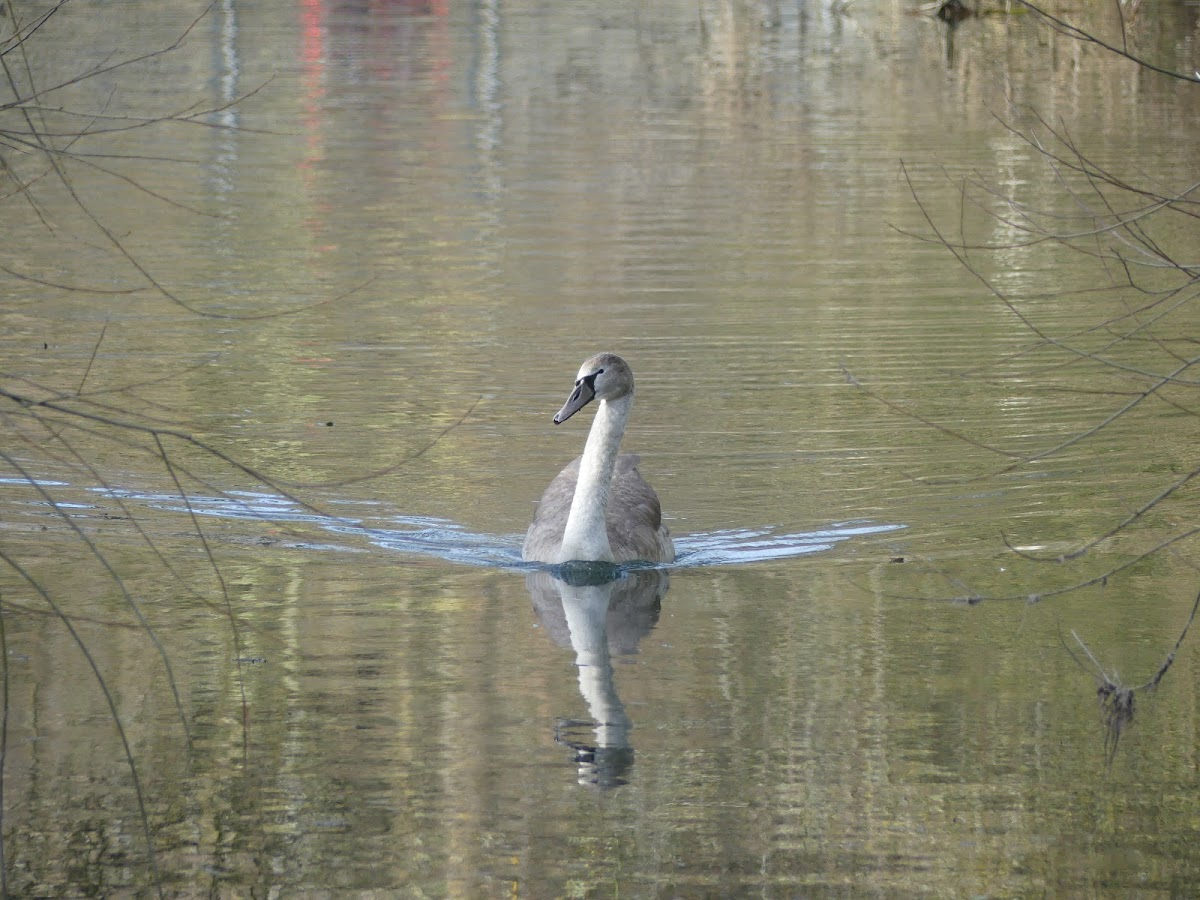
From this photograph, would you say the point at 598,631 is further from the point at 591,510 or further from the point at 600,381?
the point at 600,381

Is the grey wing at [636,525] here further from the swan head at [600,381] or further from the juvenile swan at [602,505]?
the swan head at [600,381]

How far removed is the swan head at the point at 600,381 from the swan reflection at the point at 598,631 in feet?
3.12

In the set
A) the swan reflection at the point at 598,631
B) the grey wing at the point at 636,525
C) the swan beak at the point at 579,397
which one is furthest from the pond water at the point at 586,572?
the swan beak at the point at 579,397

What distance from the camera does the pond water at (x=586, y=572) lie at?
23.1 ft

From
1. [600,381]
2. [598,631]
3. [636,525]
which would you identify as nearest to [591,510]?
[636,525]

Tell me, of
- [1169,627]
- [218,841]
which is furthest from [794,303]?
[218,841]

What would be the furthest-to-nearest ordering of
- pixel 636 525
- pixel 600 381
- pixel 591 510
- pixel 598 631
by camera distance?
pixel 600 381, pixel 636 525, pixel 591 510, pixel 598 631

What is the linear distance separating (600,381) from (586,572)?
3.80ft

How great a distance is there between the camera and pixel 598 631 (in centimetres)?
1011

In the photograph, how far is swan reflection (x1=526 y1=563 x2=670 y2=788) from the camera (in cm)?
800

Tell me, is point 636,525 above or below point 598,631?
above

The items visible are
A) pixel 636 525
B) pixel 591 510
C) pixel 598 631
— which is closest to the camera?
pixel 598 631

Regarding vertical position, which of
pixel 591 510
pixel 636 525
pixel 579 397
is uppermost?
pixel 579 397

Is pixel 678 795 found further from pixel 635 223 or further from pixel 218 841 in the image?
pixel 635 223
